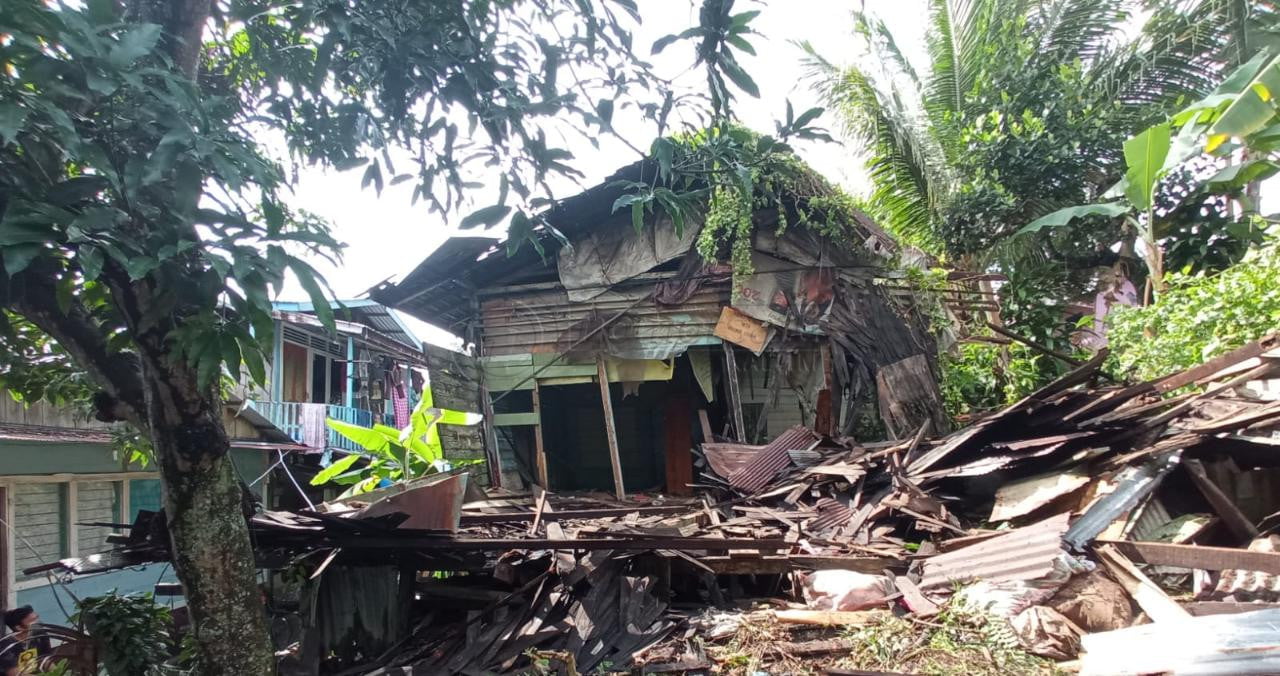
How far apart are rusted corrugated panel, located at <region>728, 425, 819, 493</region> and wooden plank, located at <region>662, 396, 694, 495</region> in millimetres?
3438

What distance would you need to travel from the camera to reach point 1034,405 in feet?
19.1

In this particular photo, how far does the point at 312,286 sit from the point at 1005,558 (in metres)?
4.27

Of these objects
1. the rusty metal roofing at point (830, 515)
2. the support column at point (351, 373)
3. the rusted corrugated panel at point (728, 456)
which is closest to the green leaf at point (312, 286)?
the rusty metal roofing at point (830, 515)

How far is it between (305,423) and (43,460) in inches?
216

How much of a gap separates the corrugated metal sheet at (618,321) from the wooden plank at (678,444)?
2.58 meters

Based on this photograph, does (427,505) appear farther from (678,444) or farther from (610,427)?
(678,444)

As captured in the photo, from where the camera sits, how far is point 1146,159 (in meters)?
6.84

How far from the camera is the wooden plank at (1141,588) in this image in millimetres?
3590

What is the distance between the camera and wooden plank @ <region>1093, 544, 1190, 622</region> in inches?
141

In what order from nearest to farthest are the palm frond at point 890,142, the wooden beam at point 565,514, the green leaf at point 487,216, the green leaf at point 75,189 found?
the green leaf at point 75,189
the green leaf at point 487,216
the wooden beam at point 565,514
the palm frond at point 890,142

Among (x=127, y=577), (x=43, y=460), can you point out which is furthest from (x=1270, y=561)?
(x=127, y=577)

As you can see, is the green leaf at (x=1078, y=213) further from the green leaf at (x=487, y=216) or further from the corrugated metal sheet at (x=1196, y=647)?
the green leaf at (x=487, y=216)

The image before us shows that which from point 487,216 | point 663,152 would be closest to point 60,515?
point 487,216

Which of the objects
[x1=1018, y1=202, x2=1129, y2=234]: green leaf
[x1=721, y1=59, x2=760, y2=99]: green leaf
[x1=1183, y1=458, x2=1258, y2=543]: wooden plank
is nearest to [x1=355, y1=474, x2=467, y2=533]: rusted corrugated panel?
[x1=721, y1=59, x2=760, y2=99]: green leaf
